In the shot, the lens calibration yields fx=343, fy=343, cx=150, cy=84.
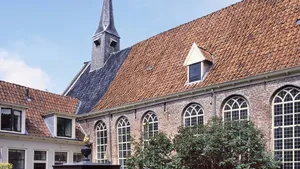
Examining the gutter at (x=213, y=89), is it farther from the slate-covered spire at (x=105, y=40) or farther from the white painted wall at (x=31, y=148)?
the slate-covered spire at (x=105, y=40)

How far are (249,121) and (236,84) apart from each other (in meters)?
2.34

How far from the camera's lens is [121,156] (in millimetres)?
23094

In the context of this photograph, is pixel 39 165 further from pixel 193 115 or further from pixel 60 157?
pixel 193 115

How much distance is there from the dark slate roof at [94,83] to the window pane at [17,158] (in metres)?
5.94

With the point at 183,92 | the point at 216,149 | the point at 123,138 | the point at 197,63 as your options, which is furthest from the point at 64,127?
the point at 216,149

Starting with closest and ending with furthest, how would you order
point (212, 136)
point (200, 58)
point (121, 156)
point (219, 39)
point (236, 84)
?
point (212, 136)
point (236, 84)
point (200, 58)
point (219, 39)
point (121, 156)

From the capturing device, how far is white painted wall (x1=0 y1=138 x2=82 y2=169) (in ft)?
66.1

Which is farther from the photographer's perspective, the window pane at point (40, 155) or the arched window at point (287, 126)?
the window pane at point (40, 155)

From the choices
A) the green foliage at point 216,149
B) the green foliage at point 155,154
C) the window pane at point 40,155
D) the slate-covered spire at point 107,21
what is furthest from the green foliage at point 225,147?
the slate-covered spire at point 107,21

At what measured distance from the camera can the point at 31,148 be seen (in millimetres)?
21516

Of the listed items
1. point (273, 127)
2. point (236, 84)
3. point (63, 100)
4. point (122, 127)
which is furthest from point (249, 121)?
point (63, 100)

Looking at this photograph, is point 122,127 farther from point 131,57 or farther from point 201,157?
point 201,157

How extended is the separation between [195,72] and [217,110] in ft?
9.43

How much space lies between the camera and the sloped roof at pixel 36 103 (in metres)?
22.2
